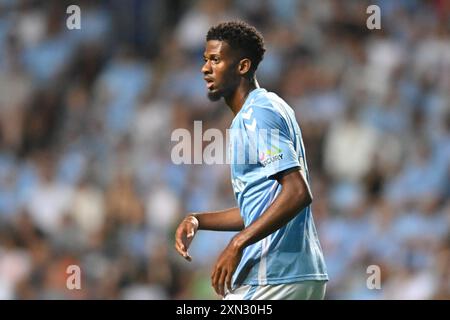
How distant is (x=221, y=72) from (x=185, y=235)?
0.79 meters

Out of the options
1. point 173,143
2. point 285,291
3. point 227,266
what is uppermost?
point 173,143

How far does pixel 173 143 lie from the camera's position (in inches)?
392

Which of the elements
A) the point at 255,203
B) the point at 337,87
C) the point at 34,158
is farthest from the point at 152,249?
the point at 255,203

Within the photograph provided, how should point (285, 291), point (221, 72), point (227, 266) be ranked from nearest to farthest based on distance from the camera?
1. point (227, 266)
2. point (285, 291)
3. point (221, 72)

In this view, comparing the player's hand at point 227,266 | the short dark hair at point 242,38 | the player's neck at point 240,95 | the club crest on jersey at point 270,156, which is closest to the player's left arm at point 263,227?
the player's hand at point 227,266

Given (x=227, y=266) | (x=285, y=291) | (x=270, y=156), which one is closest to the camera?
(x=227, y=266)

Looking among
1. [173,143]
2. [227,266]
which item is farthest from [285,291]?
[173,143]

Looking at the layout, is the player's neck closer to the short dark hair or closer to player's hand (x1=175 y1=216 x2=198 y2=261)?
the short dark hair

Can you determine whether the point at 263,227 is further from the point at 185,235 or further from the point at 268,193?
the point at 185,235

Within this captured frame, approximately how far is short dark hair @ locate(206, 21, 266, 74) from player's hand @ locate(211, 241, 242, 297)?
97 centimetres

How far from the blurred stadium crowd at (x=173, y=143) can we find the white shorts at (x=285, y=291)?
382 centimetres

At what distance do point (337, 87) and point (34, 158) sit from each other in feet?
10.2

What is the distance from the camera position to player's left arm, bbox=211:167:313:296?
14.7 ft
